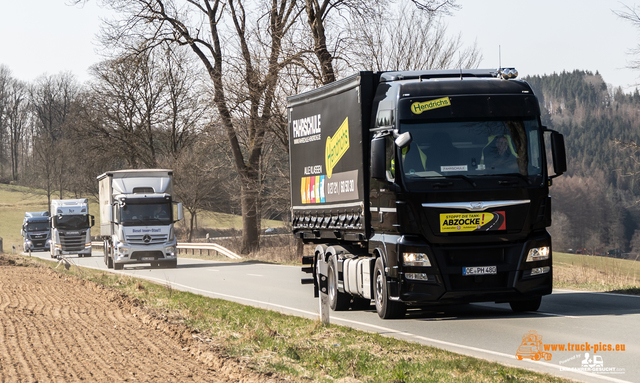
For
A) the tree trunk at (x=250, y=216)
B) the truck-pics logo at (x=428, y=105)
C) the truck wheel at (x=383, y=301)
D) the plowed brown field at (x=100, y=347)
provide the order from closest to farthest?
the plowed brown field at (x=100, y=347) < the truck-pics logo at (x=428, y=105) < the truck wheel at (x=383, y=301) < the tree trunk at (x=250, y=216)

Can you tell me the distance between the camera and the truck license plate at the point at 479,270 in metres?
10.4

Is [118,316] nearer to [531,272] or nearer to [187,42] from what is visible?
[531,272]

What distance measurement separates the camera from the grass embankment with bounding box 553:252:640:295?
49.9ft

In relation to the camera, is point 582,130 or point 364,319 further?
point 582,130

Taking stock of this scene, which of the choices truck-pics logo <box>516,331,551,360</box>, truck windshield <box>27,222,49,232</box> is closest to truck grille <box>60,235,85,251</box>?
truck windshield <box>27,222,49,232</box>

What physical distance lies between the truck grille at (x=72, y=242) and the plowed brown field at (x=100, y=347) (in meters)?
30.2

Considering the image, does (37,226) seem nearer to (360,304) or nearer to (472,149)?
(360,304)

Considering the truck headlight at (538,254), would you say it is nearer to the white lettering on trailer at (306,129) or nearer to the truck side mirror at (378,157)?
the truck side mirror at (378,157)

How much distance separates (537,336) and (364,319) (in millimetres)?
3230

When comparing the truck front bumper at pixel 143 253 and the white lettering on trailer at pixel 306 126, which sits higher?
the white lettering on trailer at pixel 306 126

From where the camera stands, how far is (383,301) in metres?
11.2

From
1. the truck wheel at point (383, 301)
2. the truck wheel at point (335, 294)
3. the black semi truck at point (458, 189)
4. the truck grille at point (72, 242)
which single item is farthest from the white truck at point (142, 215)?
the black semi truck at point (458, 189)

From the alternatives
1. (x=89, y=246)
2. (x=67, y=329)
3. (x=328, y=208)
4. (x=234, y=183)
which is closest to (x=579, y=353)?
(x=328, y=208)

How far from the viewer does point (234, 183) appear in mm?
41750
